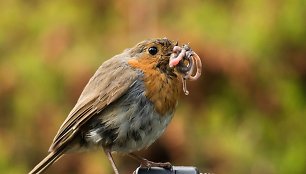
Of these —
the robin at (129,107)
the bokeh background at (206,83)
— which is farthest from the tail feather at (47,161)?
the bokeh background at (206,83)

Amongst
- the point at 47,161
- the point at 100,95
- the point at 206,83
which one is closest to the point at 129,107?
the point at 100,95

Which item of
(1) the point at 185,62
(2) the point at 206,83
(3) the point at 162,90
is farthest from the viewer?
(2) the point at 206,83

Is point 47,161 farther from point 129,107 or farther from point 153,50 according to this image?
point 153,50

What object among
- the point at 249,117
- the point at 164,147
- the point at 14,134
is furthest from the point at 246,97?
the point at 14,134

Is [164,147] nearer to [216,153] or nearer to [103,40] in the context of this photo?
[216,153]

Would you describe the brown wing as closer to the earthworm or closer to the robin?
the robin

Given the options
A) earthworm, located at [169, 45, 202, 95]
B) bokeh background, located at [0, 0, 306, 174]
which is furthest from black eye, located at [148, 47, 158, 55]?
bokeh background, located at [0, 0, 306, 174]

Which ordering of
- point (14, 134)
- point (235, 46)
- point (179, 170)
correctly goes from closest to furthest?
point (179, 170) → point (235, 46) → point (14, 134)
